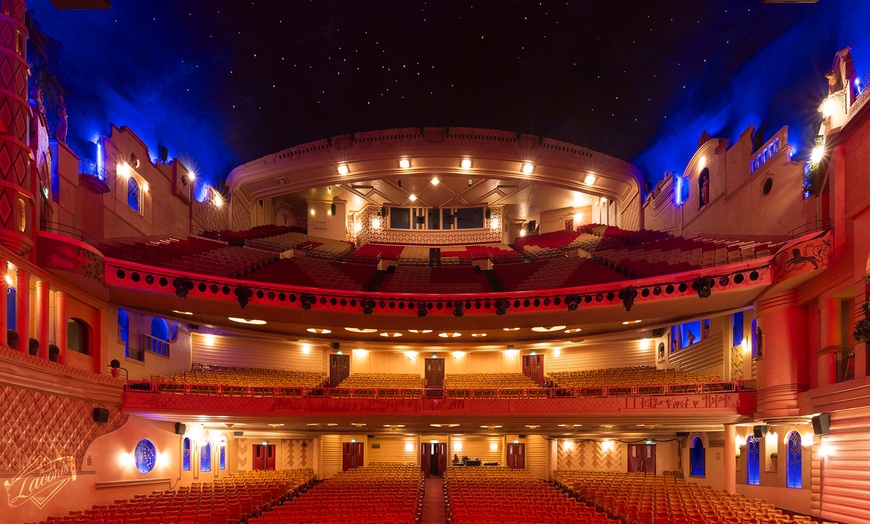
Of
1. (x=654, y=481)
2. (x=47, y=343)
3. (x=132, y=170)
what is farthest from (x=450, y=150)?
(x=47, y=343)

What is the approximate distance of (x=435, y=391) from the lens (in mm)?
17984

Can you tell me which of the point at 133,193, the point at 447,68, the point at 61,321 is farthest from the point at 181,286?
the point at 447,68

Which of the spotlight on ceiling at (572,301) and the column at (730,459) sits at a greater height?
the spotlight on ceiling at (572,301)

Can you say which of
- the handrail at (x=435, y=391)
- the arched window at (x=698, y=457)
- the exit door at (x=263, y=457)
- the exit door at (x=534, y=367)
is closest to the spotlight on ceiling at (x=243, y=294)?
the handrail at (x=435, y=391)

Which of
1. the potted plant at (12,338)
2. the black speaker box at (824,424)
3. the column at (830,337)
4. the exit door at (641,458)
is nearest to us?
the potted plant at (12,338)

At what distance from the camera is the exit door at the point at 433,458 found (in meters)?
24.2

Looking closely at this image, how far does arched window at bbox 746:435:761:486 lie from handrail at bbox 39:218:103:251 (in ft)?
60.0

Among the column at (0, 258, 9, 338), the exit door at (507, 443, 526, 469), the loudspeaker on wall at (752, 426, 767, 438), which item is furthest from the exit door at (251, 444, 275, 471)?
the loudspeaker on wall at (752, 426, 767, 438)

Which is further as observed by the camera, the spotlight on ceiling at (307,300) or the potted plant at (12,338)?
the spotlight on ceiling at (307,300)

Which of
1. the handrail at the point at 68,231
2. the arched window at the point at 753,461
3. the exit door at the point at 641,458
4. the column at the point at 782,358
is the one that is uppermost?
the handrail at the point at 68,231

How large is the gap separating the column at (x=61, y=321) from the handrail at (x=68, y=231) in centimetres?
161

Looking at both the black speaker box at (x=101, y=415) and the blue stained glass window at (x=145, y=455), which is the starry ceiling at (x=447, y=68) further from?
the blue stained glass window at (x=145, y=455)

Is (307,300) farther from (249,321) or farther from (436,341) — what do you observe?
(436,341)
